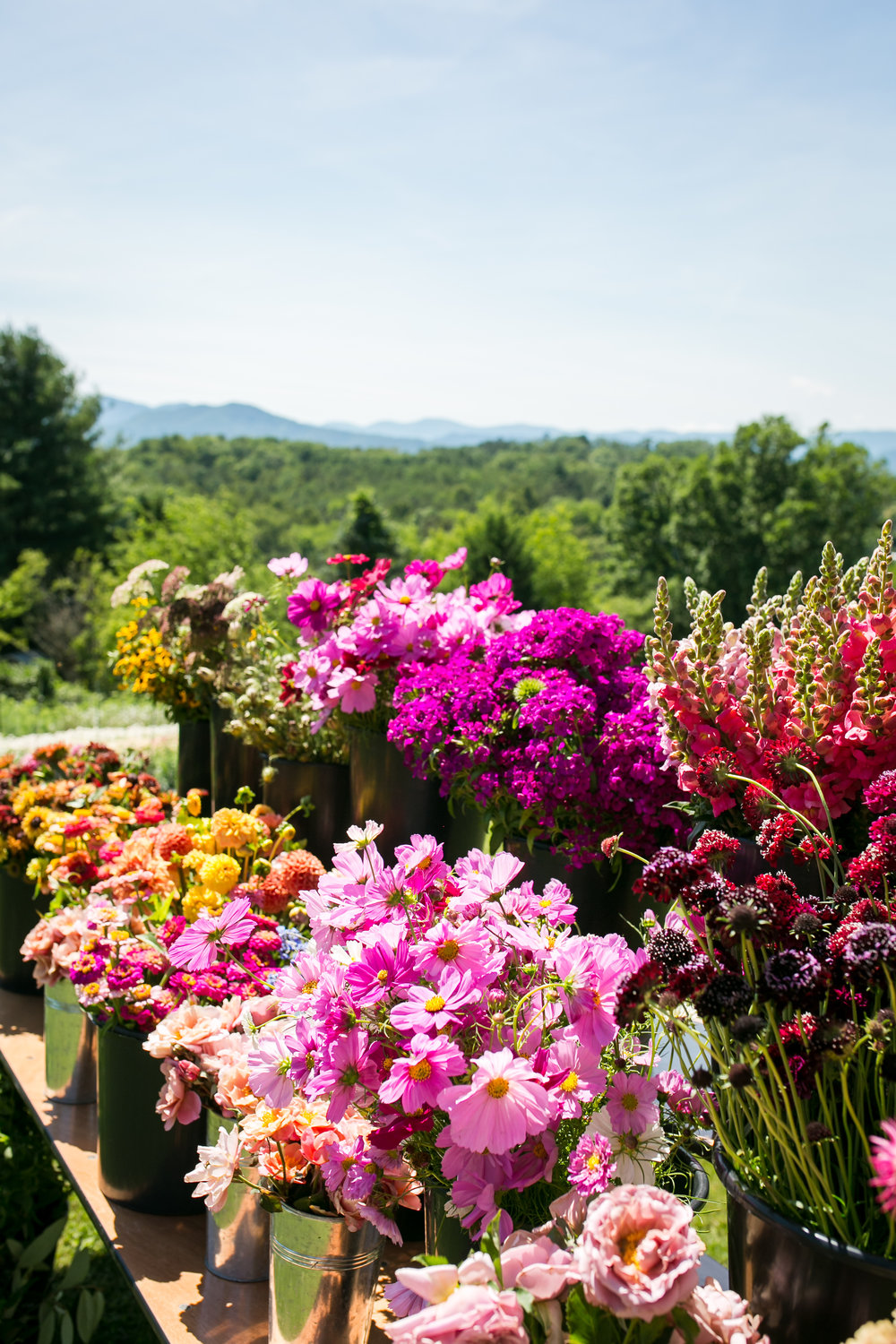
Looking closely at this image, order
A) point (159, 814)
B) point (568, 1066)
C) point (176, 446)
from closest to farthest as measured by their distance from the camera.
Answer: point (568, 1066) < point (159, 814) < point (176, 446)

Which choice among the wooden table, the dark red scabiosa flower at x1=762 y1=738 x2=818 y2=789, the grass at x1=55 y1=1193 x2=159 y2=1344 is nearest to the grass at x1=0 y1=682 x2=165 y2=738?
the grass at x1=55 y1=1193 x2=159 y2=1344

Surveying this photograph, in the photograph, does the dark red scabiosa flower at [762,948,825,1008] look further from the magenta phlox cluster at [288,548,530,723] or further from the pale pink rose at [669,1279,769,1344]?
the magenta phlox cluster at [288,548,530,723]

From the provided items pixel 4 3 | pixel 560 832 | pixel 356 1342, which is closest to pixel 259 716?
pixel 560 832

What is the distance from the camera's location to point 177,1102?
4.24 ft

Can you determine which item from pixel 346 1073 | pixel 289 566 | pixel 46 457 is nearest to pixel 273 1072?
pixel 346 1073

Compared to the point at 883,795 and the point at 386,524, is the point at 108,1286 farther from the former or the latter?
the point at 386,524

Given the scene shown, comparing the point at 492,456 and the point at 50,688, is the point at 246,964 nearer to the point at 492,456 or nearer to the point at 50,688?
the point at 50,688

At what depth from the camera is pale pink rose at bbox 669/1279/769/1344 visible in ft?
2.40

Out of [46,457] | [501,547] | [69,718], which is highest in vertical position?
[46,457]

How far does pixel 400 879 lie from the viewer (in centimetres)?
104

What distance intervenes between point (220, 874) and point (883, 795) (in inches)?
43.5

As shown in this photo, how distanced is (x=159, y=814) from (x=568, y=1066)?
1.42 metres

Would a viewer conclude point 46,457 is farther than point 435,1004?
Yes

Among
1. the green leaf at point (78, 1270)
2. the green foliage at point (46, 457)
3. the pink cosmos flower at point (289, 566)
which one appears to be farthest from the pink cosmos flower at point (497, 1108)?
the green foliage at point (46, 457)
